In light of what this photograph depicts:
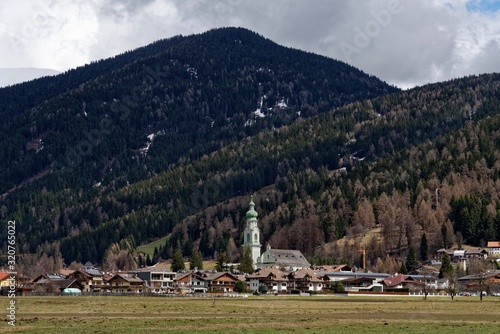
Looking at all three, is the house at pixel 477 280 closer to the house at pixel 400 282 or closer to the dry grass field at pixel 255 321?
the house at pixel 400 282

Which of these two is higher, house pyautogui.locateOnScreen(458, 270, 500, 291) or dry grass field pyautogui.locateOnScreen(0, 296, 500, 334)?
house pyautogui.locateOnScreen(458, 270, 500, 291)

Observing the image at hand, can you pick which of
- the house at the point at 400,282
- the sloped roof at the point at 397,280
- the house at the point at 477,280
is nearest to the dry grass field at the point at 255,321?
the house at the point at 477,280

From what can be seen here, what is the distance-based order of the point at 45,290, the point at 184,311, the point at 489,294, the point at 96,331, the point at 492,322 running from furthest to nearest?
1. the point at 45,290
2. the point at 489,294
3. the point at 184,311
4. the point at 492,322
5. the point at 96,331

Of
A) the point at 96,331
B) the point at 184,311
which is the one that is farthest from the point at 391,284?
the point at 96,331

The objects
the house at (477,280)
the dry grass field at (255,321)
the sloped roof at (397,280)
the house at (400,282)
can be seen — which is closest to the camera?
the dry grass field at (255,321)

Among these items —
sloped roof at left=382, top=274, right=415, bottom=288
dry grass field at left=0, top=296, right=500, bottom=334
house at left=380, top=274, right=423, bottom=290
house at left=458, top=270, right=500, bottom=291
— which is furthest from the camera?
sloped roof at left=382, top=274, right=415, bottom=288

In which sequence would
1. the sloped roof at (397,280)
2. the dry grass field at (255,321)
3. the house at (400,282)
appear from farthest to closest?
the sloped roof at (397,280) → the house at (400,282) → the dry grass field at (255,321)

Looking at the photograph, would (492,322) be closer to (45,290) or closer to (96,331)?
(96,331)

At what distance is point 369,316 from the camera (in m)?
89.6

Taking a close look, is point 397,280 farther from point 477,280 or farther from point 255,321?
point 255,321

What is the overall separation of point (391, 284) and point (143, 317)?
115 meters

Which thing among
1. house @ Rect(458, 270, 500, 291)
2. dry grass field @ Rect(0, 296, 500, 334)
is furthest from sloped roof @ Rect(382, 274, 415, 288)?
dry grass field @ Rect(0, 296, 500, 334)

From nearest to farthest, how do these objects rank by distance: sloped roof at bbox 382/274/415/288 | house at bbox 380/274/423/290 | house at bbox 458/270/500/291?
1. house at bbox 458/270/500/291
2. house at bbox 380/274/423/290
3. sloped roof at bbox 382/274/415/288

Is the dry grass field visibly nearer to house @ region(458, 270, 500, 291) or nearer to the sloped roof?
house @ region(458, 270, 500, 291)
